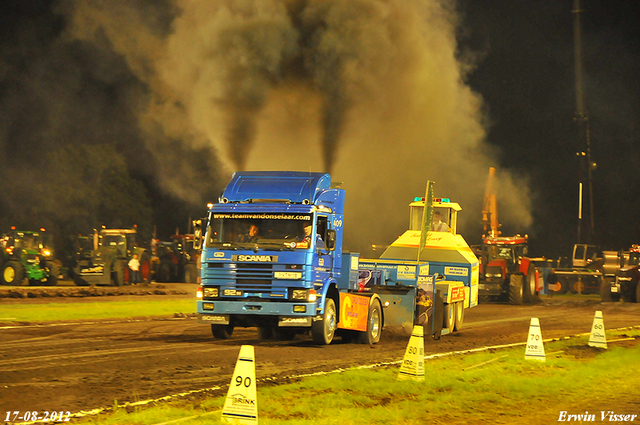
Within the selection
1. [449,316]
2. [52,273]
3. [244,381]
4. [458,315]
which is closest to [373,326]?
[449,316]

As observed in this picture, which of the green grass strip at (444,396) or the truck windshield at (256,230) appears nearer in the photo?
the green grass strip at (444,396)

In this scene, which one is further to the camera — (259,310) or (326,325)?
(326,325)

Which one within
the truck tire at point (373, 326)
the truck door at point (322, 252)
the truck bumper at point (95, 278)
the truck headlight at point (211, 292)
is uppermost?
the truck door at point (322, 252)

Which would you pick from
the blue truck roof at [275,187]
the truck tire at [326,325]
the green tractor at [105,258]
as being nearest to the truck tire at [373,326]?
the truck tire at [326,325]

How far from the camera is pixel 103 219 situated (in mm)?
58281

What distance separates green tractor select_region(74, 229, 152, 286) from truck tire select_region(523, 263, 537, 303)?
18778mm

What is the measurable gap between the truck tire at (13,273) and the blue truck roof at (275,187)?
2193 cm

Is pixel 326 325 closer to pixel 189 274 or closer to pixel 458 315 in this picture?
pixel 458 315

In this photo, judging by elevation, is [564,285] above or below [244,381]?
above

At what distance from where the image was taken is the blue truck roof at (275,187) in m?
16.0

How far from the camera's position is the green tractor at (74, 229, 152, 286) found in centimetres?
3703

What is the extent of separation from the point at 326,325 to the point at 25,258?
76.7 feet

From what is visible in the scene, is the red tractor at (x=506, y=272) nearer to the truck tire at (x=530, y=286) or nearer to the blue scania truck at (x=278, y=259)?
the truck tire at (x=530, y=286)

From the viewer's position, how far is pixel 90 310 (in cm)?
2466
